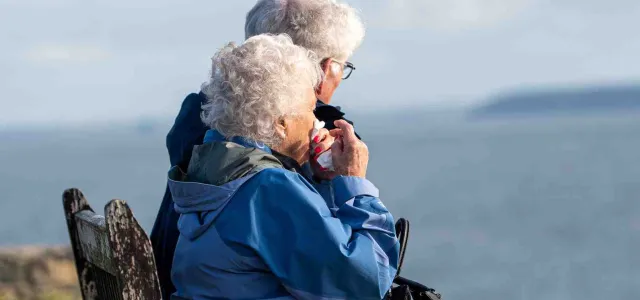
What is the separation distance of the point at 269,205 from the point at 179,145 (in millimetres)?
747

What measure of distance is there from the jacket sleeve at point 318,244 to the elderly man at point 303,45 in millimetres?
659

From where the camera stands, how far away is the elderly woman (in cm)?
325

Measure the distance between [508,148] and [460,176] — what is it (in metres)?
34.7

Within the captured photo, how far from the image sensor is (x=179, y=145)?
155 inches

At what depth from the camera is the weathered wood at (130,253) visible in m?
3.03

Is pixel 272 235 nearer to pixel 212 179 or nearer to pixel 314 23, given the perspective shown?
pixel 212 179

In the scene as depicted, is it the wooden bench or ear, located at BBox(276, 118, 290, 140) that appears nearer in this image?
the wooden bench

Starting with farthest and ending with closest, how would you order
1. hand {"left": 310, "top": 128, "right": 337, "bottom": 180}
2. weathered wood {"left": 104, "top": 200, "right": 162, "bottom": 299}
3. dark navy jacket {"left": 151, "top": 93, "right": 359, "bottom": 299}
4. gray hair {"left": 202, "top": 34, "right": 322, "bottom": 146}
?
dark navy jacket {"left": 151, "top": 93, "right": 359, "bottom": 299} < hand {"left": 310, "top": 128, "right": 337, "bottom": 180} < gray hair {"left": 202, "top": 34, "right": 322, "bottom": 146} < weathered wood {"left": 104, "top": 200, "right": 162, "bottom": 299}

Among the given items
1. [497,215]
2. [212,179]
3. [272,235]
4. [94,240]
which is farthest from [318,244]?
[497,215]

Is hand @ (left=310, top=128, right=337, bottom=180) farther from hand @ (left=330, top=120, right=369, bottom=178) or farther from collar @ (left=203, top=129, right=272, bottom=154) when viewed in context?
collar @ (left=203, top=129, right=272, bottom=154)

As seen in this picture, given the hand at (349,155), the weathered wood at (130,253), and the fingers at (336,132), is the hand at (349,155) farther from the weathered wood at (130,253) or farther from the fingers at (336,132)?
the weathered wood at (130,253)

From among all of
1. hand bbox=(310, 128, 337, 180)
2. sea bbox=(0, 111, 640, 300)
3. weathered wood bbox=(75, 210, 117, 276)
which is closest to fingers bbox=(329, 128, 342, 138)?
hand bbox=(310, 128, 337, 180)

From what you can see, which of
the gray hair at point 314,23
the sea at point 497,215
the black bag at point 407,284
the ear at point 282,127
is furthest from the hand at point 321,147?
the sea at point 497,215

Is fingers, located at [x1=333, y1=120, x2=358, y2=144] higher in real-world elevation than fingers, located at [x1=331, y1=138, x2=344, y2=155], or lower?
higher
